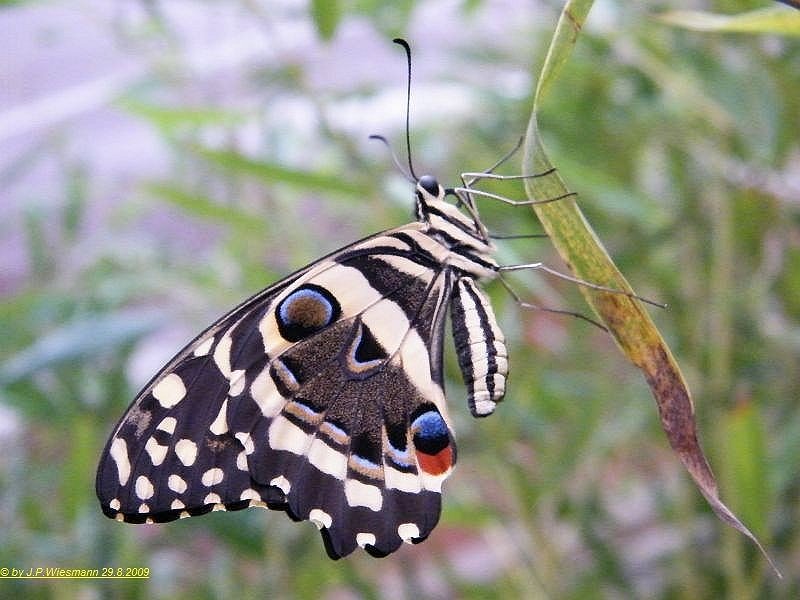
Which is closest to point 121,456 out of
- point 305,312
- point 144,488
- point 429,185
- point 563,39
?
point 144,488

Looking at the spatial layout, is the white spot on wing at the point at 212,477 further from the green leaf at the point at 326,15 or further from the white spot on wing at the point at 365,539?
the green leaf at the point at 326,15

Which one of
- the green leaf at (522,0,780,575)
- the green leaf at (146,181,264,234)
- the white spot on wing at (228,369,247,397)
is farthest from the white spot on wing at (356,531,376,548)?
the green leaf at (146,181,264,234)

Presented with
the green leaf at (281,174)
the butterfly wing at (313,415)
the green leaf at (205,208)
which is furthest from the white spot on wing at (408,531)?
the green leaf at (205,208)

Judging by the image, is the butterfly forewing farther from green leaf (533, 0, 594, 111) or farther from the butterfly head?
green leaf (533, 0, 594, 111)

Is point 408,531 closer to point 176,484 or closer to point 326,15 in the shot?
point 176,484

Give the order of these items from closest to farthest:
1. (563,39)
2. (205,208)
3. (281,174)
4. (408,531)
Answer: (563,39), (408,531), (281,174), (205,208)

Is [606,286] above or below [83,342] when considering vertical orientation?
above

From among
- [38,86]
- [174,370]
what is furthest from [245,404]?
[38,86]
